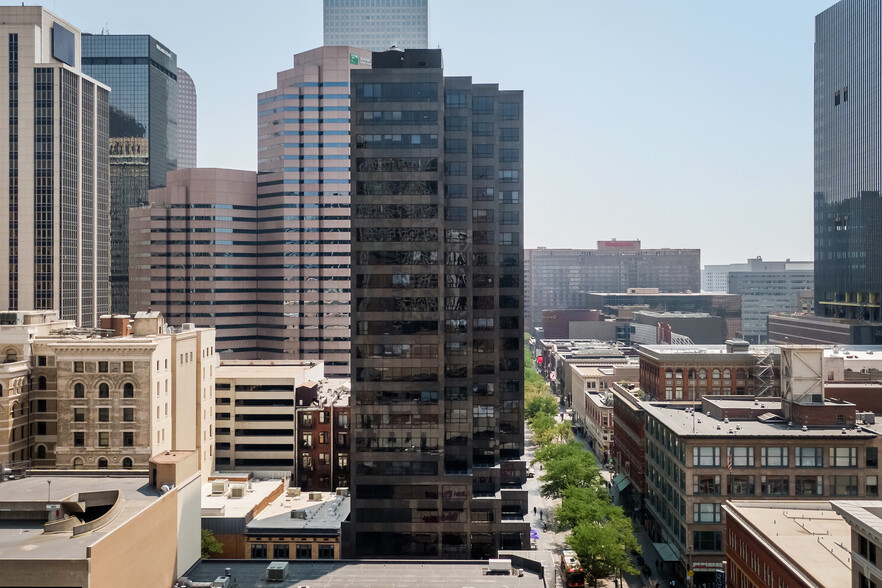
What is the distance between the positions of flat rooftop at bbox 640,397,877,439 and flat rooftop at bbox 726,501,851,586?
19.6 metres

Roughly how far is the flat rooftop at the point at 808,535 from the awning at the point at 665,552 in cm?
2458

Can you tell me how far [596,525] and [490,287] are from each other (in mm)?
35794

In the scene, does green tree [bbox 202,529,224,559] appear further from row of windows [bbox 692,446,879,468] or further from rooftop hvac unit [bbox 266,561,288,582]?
row of windows [bbox 692,446,879,468]

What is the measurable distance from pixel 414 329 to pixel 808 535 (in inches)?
2061

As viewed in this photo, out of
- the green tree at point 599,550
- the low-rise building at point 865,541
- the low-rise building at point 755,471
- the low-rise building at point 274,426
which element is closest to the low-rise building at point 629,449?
the low-rise building at point 755,471

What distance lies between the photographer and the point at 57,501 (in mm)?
62000

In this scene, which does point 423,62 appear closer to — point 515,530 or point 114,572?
point 515,530

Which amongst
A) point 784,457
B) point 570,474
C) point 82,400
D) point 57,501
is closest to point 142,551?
point 57,501

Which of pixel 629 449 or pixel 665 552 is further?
pixel 629 449

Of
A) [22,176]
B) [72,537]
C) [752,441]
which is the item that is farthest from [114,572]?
[22,176]

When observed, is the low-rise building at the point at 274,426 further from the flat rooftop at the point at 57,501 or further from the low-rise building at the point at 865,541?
the low-rise building at the point at 865,541

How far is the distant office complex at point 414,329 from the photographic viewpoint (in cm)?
10481

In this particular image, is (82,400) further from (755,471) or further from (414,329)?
(755,471)

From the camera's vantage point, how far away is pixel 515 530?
347 feet
